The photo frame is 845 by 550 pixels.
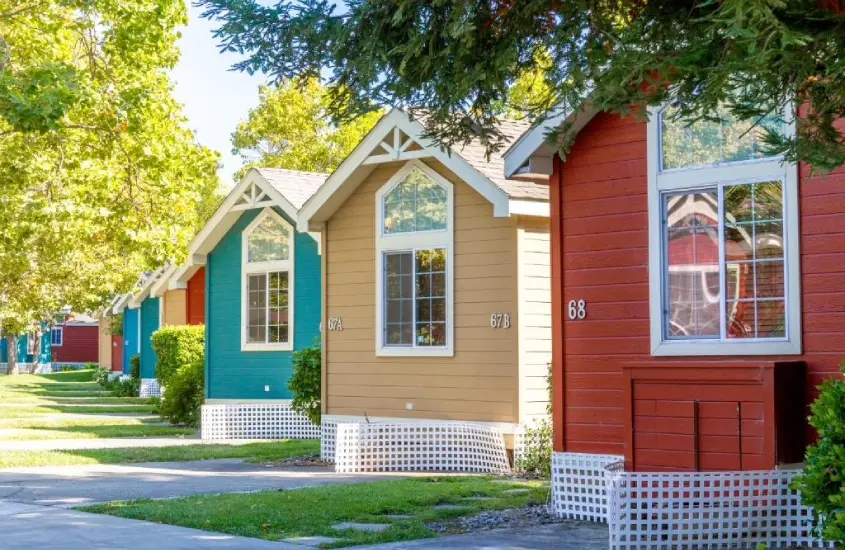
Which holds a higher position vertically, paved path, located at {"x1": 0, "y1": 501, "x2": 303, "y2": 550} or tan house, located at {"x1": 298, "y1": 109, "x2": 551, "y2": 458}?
tan house, located at {"x1": 298, "y1": 109, "x2": 551, "y2": 458}

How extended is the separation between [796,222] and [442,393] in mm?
7753

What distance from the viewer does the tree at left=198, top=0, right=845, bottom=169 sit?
6836 mm

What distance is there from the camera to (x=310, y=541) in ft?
34.4

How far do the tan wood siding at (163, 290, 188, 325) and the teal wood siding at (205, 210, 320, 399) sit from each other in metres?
9.68

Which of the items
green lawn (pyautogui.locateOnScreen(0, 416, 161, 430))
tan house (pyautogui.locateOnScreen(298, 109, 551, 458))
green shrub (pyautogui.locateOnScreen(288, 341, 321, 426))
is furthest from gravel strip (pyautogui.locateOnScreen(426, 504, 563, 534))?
green lawn (pyautogui.locateOnScreen(0, 416, 161, 430))

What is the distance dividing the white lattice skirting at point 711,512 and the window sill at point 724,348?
1187 mm

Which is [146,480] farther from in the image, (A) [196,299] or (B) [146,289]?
(B) [146,289]

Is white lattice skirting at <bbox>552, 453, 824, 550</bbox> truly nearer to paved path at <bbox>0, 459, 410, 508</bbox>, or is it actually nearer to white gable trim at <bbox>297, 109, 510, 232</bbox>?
paved path at <bbox>0, 459, 410, 508</bbox>

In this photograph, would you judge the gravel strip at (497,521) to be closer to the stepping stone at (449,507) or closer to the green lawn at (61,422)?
the stepping stone at (449,507)

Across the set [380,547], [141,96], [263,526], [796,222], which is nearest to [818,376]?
[796,222]

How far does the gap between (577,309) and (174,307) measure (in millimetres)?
24019

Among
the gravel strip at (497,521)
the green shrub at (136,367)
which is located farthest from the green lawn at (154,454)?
the green shrub at (136,367)

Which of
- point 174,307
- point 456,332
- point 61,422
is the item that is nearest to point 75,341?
point 174,307

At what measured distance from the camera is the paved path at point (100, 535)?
33.2 ft
